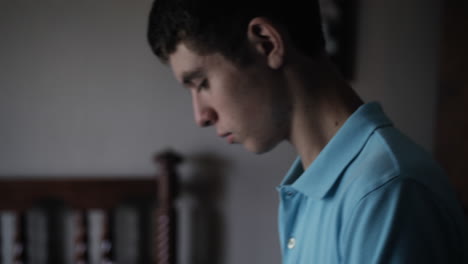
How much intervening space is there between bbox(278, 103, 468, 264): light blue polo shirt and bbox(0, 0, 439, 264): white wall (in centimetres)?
77

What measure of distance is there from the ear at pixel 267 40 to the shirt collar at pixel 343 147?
0.13 meters

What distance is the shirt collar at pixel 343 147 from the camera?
0.47 m

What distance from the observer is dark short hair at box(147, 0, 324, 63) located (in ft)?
1.62

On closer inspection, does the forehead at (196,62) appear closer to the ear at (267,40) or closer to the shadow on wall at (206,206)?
the ear at (267,40)

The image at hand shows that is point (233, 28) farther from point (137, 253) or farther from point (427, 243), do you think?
point (137, 253)

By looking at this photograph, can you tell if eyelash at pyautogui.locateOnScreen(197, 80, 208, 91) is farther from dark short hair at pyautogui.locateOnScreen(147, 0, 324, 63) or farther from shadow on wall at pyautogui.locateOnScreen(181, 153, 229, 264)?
shadow on wall at pyautogui.locateOnScreen(181, 153, 229, 264)

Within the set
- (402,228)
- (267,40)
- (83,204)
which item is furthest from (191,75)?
(83,204)

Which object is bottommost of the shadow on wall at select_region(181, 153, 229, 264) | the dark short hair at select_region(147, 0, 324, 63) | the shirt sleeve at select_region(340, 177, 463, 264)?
the shadow on wall at select_region(181, 153, 229, 264)

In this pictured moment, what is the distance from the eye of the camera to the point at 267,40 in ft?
1.61

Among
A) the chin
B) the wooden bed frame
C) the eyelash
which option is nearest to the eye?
the eyelash

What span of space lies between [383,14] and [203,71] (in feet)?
3.75

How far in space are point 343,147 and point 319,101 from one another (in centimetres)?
8

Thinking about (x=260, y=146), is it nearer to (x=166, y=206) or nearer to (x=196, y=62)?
(x=196, y=62)

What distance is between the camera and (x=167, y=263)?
1.18 meters
